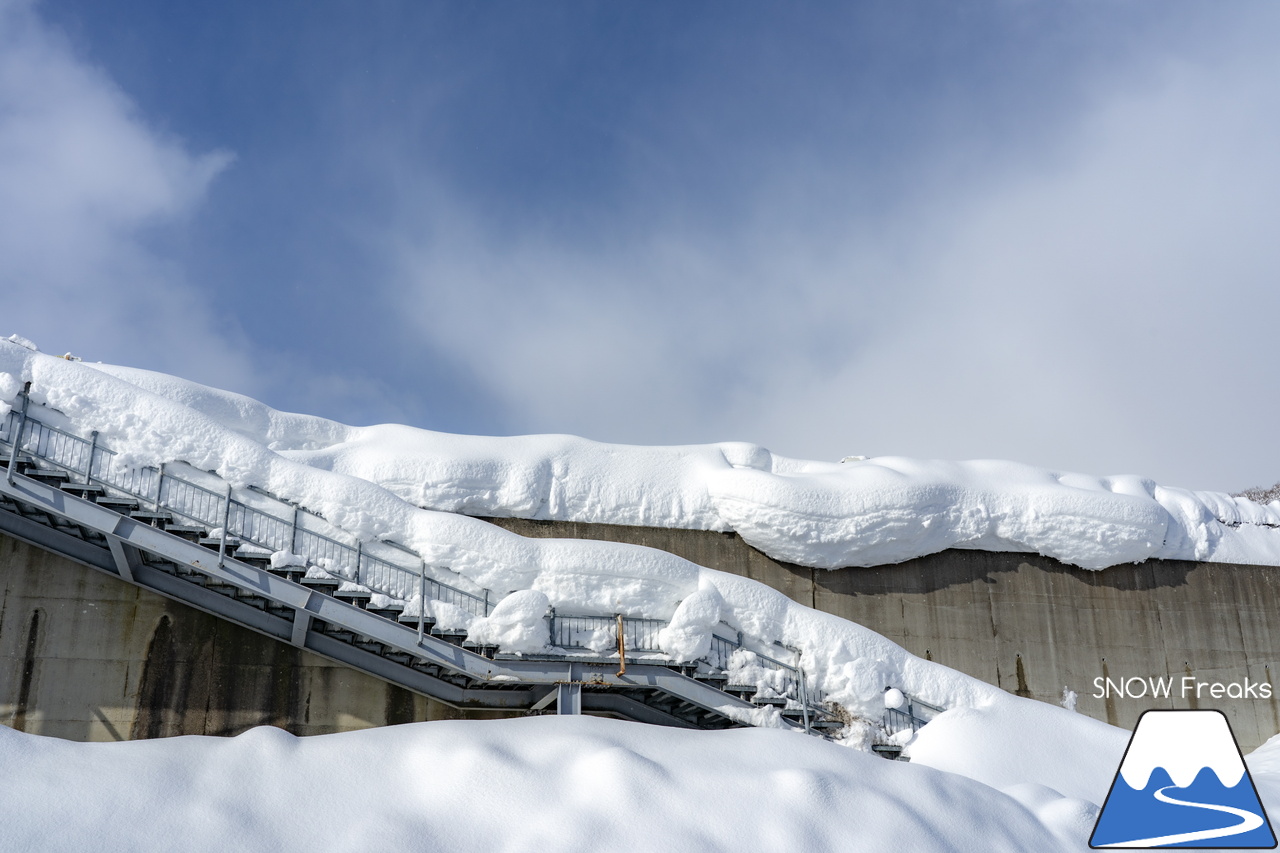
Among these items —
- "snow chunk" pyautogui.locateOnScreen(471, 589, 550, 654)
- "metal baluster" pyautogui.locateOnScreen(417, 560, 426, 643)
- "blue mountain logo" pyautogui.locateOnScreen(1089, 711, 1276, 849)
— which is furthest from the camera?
"snow chunk" pyautogui.locateOnScreen(471, 589, 550, 654)

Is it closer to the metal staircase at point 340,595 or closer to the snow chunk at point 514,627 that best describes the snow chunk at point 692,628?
the metal staircase at point 340,595

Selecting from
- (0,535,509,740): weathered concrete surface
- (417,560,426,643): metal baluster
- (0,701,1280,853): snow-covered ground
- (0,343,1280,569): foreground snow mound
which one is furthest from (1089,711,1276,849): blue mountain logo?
(0,535,509,740): weathered concrete surface

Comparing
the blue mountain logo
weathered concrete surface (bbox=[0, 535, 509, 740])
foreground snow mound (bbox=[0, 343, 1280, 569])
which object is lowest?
the blue mountain logo

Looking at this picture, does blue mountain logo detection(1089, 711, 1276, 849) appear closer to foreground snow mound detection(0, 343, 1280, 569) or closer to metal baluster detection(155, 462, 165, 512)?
foreground snow mound detection(0, 343, 1280, 569)

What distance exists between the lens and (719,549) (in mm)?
17109

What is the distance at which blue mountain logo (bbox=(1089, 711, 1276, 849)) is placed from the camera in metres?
9.37

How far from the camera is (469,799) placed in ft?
29.6

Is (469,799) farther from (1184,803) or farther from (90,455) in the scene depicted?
(90,455)

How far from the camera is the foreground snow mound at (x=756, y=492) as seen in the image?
16.2 metres

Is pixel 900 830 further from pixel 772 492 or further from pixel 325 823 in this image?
pixel 772 492

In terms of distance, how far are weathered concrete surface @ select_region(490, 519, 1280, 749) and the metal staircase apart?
101 inches

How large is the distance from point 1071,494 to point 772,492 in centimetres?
631

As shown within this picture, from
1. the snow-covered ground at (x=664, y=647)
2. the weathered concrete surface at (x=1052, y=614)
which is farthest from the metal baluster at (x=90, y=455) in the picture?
the weathered concrete surface at (x=1052, y=614)

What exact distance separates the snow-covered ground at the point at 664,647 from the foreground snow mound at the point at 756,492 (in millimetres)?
42
